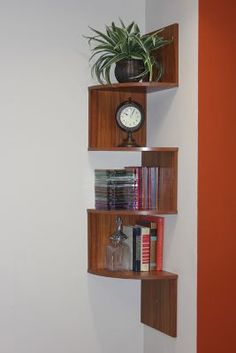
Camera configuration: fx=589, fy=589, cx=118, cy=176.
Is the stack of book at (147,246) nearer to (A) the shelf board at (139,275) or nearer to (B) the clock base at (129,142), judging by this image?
(A) the shelf board at (139,275)

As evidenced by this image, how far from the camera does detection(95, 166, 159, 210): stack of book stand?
296 cm

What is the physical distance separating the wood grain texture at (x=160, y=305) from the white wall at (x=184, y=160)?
45mm

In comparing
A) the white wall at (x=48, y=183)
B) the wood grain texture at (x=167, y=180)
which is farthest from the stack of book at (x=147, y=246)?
the white wall at (x=48, y=183)

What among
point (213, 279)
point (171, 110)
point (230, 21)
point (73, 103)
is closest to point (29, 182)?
point (73, 103)

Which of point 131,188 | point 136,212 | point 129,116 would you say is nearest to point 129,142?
point 129,116

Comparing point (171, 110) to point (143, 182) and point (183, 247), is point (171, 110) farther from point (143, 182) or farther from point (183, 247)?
point (183, 247)

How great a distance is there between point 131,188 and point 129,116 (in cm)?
36

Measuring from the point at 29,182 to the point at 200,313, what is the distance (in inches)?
41.3

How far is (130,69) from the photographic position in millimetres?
2850

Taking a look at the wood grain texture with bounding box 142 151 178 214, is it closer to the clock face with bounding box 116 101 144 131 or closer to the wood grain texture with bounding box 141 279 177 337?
the clock face with bounding box 116 101 144 131

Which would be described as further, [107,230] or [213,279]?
[107,230]

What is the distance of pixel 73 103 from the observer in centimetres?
304

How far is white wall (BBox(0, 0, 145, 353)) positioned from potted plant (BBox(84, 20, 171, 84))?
7.8 inches

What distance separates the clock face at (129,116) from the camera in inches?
117
